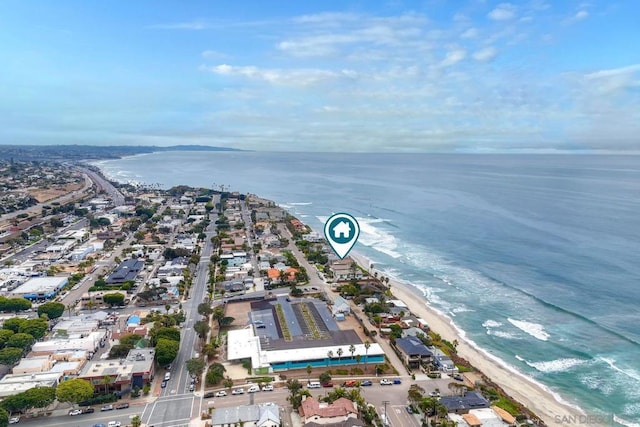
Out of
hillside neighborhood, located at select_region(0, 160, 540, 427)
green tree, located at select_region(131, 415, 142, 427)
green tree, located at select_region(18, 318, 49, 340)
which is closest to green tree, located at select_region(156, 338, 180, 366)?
hillside neighborhood, located at select_region(0, 160, 540, 427)

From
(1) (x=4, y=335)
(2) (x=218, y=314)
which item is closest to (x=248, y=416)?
(2) (x=218, y=314)

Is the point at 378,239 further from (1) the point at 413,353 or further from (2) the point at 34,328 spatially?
(2) the point at 34,328

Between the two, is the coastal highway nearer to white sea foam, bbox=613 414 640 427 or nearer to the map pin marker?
the map pin marker

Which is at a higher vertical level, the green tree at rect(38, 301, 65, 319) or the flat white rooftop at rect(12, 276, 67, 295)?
the green tree at rect(38, 301, 65, 319)

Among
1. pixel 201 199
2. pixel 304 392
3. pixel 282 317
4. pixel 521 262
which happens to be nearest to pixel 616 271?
pixel 521 262

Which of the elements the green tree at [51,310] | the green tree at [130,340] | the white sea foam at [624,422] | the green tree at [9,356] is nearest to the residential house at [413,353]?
the white sea foam at [624,422]

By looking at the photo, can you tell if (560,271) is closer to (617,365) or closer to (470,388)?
(617,365)

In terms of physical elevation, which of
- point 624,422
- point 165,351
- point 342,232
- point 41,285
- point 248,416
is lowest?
point 624,422
